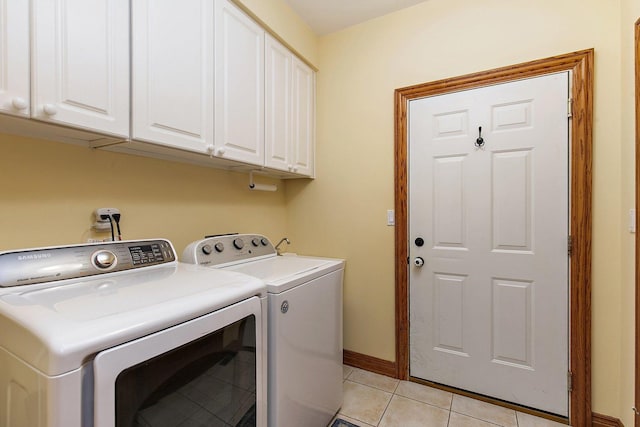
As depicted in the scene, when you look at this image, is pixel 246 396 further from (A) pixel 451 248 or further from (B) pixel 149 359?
(A) pixel 451 248

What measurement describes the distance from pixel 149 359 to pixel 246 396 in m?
0.47

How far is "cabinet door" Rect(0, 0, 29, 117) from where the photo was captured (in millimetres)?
866

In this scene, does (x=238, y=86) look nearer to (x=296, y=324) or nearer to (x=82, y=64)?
(x=82, y=64)

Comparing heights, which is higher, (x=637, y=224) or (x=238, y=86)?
(x=238, y=86)

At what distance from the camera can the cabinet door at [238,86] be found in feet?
5.08

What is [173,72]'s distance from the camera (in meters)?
1.32

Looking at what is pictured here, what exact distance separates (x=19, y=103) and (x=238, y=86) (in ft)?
3.21

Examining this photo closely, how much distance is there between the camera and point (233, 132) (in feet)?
5.34

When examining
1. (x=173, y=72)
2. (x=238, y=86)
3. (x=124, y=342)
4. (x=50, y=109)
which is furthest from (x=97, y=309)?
(x=238, y=86)

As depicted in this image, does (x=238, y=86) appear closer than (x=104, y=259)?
No

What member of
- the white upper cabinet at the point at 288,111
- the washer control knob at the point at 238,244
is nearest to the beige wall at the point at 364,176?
the white upper cabinet at the point at 288,111

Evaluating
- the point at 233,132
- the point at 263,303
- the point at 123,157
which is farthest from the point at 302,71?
the point at 263,303

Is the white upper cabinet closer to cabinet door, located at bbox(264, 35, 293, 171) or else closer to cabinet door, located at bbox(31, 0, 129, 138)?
cabinet door, located at bbox(264, 35, 293, 171)

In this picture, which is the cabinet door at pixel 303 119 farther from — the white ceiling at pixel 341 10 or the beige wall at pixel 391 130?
the white ceiling at pixel 341 10
